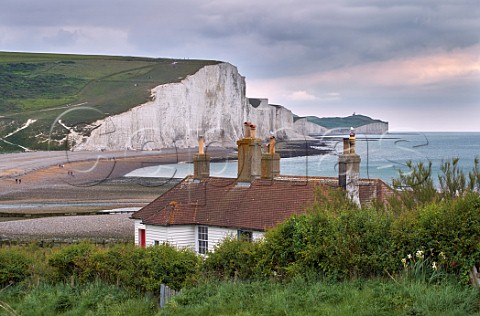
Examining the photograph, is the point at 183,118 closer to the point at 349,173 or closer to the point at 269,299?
the point at 349,173

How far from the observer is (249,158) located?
79.3 ft

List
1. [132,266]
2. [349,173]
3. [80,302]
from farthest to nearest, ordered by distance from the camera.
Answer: [349,173] < [132,266] < [80,302]

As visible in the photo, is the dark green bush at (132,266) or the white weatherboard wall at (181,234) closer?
the dark green bush at (132,266)

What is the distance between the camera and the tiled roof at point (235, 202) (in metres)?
21.7

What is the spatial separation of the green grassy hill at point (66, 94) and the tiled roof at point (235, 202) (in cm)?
10270

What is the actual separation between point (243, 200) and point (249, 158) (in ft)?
6.23

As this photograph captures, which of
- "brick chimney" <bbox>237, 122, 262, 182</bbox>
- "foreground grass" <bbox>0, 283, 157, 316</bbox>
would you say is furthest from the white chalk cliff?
"foreground grass" <bbox>0, 283, 157, 316</bbox>

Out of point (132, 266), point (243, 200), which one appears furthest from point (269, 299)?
point (243, 200)

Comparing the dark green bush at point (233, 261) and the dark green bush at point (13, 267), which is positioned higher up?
the dark green bush at point (233, 261)

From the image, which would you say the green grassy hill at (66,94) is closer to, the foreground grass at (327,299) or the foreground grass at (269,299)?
the foreground grass at (269,299)

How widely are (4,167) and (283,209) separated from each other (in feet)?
242

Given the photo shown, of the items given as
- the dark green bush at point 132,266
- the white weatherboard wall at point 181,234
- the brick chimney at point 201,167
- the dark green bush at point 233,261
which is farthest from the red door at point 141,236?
the dark green bush at point 233,261

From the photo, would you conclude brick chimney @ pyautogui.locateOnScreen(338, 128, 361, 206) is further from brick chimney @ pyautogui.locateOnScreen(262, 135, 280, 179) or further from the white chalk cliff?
the white chalk cliff

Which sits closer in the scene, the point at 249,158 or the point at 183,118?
the point at 249,158
